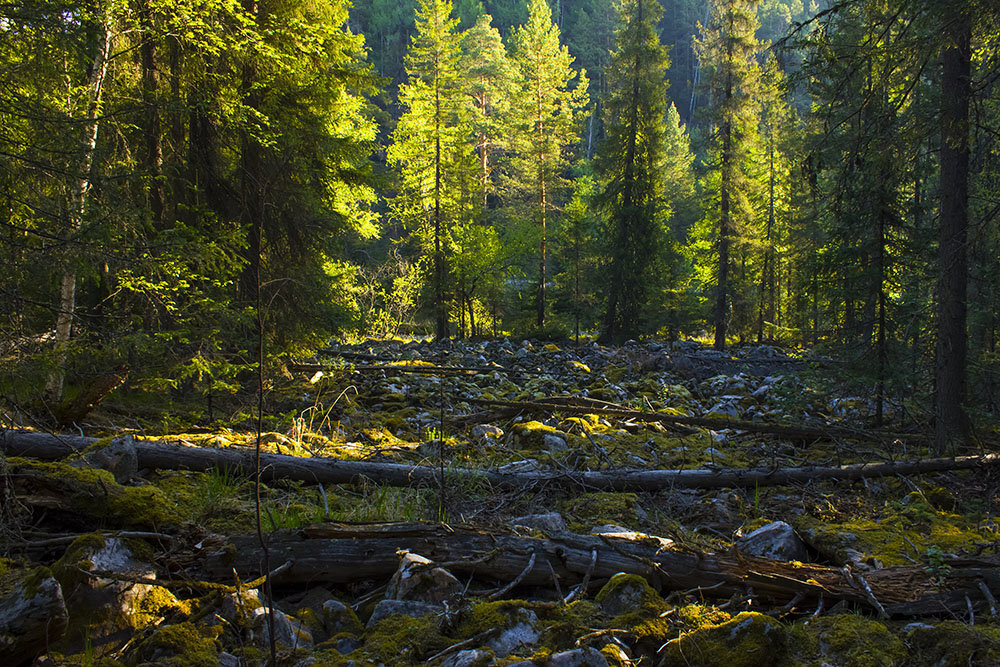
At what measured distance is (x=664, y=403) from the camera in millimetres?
10969

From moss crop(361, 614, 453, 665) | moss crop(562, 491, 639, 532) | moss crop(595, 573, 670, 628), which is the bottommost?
moss crop(562, 491, 639, 532)

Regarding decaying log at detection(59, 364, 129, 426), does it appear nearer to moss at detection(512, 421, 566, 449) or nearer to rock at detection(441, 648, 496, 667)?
moss at detection(512, 421, 566, 449)

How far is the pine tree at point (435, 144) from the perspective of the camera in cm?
2294

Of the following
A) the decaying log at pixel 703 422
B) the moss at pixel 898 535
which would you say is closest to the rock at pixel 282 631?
the moss at pixel 898 535

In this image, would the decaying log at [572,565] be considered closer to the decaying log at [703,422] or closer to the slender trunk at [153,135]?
the decaying log at [703,422]

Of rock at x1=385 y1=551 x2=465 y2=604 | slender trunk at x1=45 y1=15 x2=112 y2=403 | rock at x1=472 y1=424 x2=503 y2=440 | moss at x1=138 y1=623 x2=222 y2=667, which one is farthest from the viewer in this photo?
rock at x1=472 y1=424 x2=503 y2=440

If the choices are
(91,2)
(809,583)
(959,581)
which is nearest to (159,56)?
(91,2)

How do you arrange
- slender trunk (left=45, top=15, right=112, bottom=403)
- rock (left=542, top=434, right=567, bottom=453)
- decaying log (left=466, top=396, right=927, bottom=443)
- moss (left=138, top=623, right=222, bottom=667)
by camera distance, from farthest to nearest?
decaying log (left=466, top=396, right=927, bottom=443)
rock (left=542, top=434, right=567, bottom=453)
slender trunk (left=45, top=15, right=112, bottom=403)
moss (left=138, top=623, right=222, bottom=667)

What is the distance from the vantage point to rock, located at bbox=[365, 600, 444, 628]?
2.61 meters

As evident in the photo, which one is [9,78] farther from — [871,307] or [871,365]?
[871,307]

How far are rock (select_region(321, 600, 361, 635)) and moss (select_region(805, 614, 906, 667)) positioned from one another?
2.03 m

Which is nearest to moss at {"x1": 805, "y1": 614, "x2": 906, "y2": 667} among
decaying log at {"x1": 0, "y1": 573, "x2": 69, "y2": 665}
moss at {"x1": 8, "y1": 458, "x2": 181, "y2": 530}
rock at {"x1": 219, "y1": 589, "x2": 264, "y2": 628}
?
rock at {"x1": 219, "y1": 589, "x2": 264, "y2": 628}

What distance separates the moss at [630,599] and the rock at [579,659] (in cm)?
35

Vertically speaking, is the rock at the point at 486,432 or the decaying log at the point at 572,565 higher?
the decaying log at the point at 572,565
